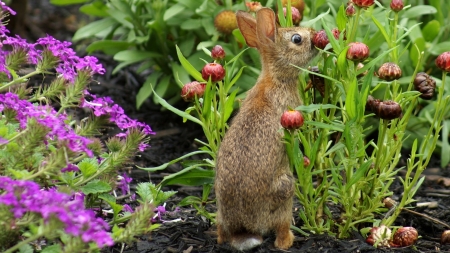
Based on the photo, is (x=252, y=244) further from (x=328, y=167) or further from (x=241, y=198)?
(x=328, y=167)

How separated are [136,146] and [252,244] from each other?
0.83 metres

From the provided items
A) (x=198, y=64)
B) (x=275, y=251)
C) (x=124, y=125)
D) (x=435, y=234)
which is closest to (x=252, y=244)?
(x=275, y=251)

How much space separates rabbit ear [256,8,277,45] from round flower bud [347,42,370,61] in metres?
0.55

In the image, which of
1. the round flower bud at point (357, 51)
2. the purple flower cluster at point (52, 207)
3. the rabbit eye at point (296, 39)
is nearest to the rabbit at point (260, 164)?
the rabbit eye at point (296, 39)

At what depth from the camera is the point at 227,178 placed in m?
3.76

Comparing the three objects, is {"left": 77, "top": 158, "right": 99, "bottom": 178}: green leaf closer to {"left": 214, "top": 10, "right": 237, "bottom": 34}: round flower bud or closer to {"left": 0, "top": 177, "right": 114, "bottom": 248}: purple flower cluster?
{"left": 0, "top": 177, "right": 114, "bottom": 248}: purple flower cluster

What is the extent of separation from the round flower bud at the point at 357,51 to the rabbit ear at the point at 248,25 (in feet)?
2.22

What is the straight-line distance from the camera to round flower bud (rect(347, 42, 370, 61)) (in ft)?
11.7

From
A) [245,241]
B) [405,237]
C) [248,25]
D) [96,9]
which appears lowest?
[405,237]

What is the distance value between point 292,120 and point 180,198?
6.55 feet

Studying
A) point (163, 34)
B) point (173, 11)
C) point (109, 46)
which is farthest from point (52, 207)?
point (109, 46)

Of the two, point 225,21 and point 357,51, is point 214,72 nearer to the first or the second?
point 357,51

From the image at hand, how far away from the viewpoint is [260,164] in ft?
12.3

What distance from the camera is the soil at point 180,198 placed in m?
4.05
